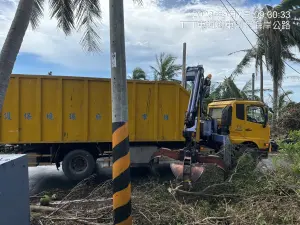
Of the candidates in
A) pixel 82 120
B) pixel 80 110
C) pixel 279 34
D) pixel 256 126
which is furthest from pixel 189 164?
pixel 279 34

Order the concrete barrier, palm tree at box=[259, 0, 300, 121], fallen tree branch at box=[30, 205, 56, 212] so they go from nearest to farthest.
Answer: the concrete barrier
fallen tree branch at box=[30, 205, 56, 212]
palm tree at box=[259, 0, 300, 121]

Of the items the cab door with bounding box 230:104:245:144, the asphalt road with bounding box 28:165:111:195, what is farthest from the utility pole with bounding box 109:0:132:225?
the cab door with bounding box 230:104:245:144

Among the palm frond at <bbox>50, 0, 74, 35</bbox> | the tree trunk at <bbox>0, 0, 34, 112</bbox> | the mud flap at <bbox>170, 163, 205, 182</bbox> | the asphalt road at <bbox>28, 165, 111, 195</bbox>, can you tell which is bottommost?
the asphalt road at <bbox>28, 165, 111, 195</bbox>

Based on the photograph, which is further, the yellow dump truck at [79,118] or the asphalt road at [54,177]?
the yellow dump truck at [79,118]

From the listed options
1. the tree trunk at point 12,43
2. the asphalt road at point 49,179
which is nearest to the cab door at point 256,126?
the asphalt road at point 49,179

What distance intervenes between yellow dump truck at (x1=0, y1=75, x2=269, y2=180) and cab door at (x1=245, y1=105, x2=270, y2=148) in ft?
0.23

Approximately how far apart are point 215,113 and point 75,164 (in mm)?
4696

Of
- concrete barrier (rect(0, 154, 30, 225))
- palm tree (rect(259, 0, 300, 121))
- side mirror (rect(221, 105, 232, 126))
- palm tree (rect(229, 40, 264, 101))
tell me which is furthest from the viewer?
palm tree (rect(229, 40, 264, 101))

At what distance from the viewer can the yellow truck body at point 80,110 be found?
7656 millimetres

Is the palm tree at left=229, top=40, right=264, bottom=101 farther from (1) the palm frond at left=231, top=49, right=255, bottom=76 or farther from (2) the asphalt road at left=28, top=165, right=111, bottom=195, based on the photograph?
(2) the asphalt road at left=28, top=165, right=111, bottom=195

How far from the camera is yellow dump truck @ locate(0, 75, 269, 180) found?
25.2 ft

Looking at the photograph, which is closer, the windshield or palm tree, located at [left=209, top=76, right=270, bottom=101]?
the windshield

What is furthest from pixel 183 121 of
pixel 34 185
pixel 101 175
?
pixel 34 185

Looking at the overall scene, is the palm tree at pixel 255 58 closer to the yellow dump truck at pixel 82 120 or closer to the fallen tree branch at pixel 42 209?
the yellow dump truck at pixel 82 120
